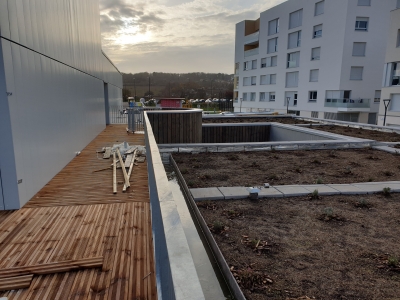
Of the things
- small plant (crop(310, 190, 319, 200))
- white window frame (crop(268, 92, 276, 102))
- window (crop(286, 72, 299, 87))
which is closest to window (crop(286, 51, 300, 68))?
window (crop(286, 72, 299, 87))

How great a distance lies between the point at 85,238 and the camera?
3514 mm

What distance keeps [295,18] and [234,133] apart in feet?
91.4

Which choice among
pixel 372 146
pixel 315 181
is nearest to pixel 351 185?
pixel 315 181

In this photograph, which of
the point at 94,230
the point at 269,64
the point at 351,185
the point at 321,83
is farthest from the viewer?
the point at 269,64

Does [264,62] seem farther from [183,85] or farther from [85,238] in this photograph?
[85,238]

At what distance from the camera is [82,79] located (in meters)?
9.25

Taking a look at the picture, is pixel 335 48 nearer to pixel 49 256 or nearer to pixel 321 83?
pixel 321 83

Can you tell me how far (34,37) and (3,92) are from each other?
1.57 metres

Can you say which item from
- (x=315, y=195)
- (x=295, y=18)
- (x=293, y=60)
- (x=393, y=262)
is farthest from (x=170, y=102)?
(x=393, y=262)

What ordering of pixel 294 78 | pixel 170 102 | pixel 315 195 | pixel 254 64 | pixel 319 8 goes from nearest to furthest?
pixel 315 195 → pixel 170 102 → pixel 319 8 → pixel 294 78 → pixel 254 64

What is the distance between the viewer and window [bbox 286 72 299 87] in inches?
1453

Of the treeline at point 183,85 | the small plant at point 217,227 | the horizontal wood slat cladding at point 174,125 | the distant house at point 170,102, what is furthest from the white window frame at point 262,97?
the small plant at point 217,227

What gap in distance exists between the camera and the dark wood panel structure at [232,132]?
16000 millimetres

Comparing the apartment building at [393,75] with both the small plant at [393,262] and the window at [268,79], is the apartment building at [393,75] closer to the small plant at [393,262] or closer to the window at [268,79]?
the window at [268,79]
